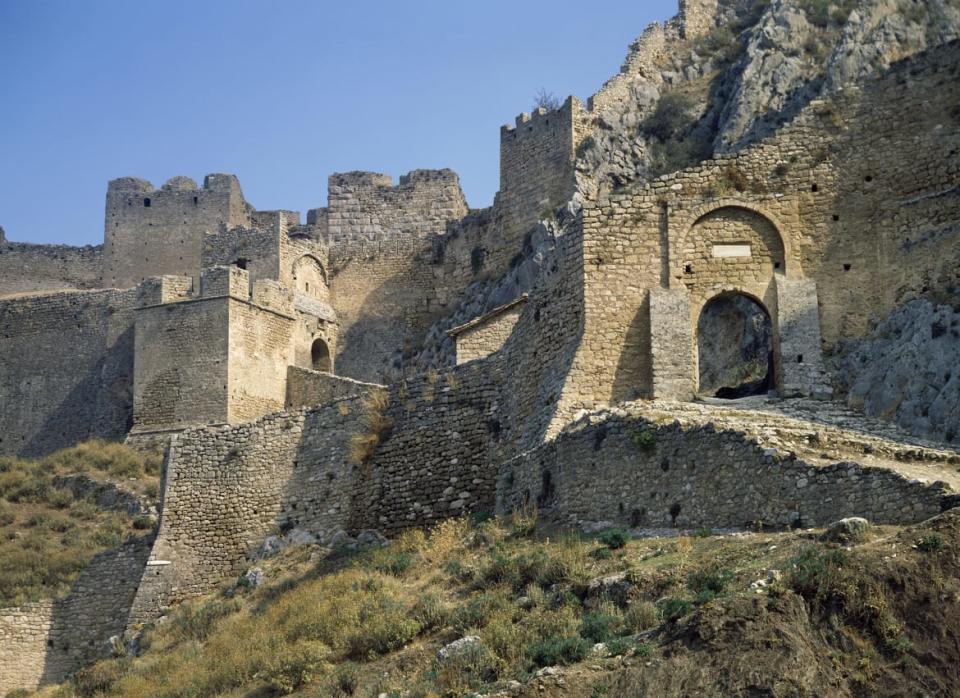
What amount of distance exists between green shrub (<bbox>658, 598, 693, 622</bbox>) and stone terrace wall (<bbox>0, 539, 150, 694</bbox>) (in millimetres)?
13720

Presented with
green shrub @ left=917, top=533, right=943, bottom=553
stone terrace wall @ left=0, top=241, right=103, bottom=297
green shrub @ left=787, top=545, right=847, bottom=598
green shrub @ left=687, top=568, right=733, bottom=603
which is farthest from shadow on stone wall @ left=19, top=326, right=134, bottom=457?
green shrub @ left=917, top=533, right=943, bottom=553

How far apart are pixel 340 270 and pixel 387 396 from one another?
16859mm

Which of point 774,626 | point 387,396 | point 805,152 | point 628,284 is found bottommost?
point 774,626

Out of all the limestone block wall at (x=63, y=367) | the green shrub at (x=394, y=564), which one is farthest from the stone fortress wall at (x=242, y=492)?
the limestone block wall at (x=63, y=367)

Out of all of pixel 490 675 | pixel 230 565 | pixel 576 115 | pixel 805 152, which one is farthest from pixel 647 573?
pixel 576 115

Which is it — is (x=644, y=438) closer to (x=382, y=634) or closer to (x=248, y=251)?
(x=382, y=634)

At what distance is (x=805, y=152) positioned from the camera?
69.9 ft

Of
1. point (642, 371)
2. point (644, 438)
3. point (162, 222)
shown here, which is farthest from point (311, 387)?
point (644, 438)

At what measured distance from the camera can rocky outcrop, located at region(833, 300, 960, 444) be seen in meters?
17.7

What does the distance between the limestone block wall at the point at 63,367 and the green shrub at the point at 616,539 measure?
76.9 ft

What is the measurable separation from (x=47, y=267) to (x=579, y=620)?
119 ft

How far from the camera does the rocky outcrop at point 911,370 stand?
1770 centimetres

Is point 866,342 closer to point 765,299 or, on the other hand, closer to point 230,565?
A: point 765,299

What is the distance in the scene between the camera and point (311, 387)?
A: 34094 millimetres
